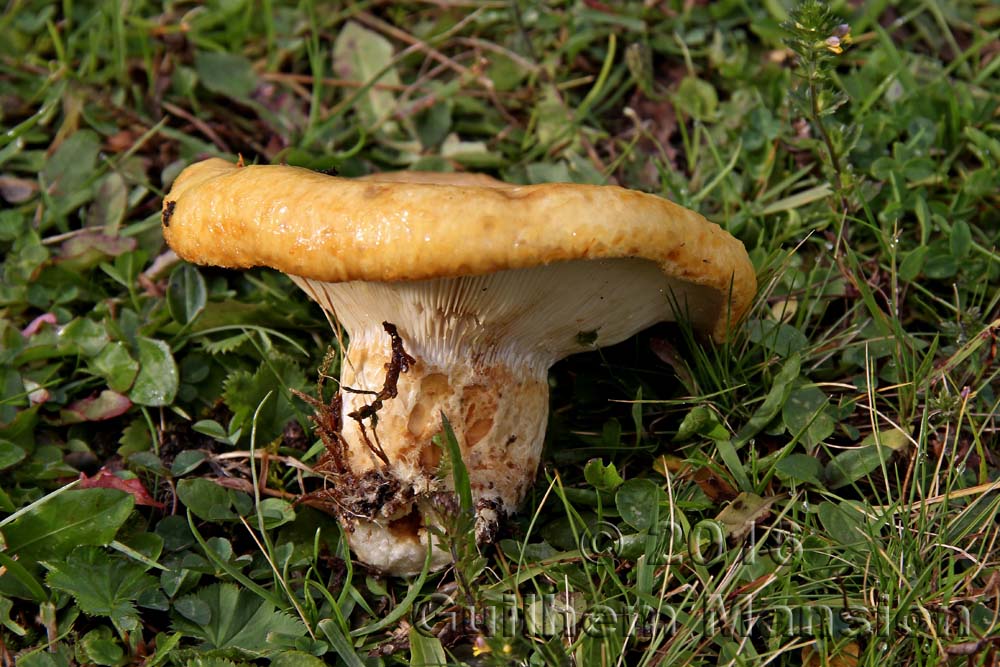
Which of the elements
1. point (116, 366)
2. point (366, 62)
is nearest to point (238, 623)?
point (116, 366)

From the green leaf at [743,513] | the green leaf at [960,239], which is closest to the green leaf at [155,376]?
the green leaf at [743,513]

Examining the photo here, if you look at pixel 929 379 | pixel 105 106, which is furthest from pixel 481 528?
pixel 105 106

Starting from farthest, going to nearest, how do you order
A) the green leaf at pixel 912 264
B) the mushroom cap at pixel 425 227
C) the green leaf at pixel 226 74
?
the green leaf at pixel 226 74 → the green leaf at pixel 912 264 → the mushroom cap at pixel 425 227

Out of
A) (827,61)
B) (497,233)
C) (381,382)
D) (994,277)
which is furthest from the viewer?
(994,277)

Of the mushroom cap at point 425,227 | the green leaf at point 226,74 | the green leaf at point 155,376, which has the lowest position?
the green leaf at point 155,376

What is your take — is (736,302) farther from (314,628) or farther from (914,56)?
(914,56)

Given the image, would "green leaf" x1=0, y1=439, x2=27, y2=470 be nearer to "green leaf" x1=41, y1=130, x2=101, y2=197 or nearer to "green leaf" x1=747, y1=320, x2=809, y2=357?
"green leaf" x1=41, y1=130, x2=101, y2=197

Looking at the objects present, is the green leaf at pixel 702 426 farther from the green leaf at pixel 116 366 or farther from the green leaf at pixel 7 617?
the green leaf at pixel 7 617

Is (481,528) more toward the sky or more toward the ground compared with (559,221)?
more toward the ground
